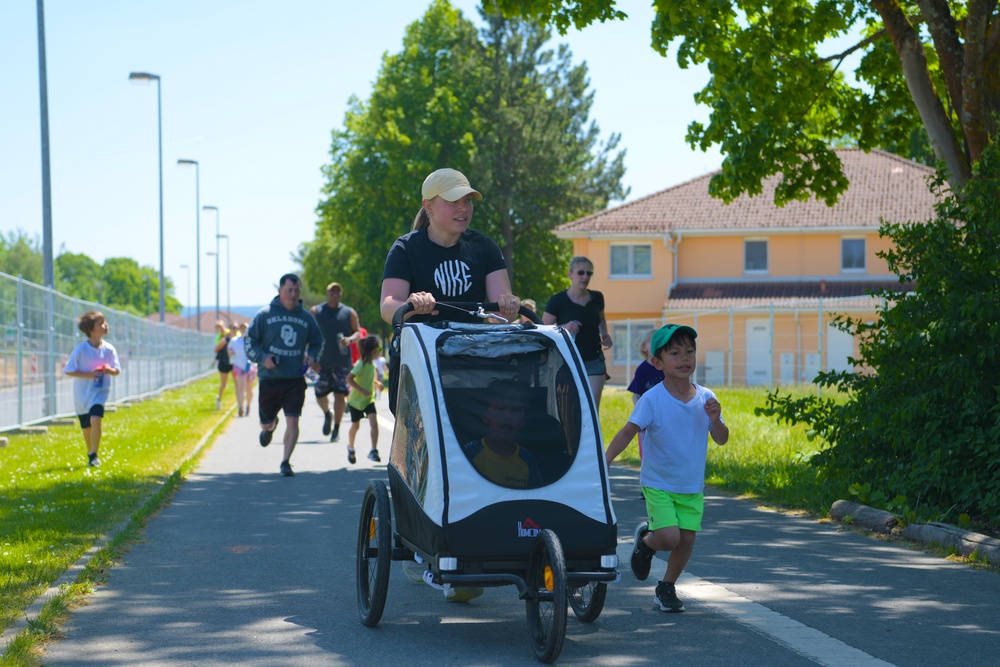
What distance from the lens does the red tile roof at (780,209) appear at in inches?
1976

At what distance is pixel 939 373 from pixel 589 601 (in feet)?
15.6

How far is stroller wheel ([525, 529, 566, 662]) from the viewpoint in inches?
201

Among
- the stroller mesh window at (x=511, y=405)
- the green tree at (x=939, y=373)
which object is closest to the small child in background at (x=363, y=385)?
the green tree at (x=939, y=373)

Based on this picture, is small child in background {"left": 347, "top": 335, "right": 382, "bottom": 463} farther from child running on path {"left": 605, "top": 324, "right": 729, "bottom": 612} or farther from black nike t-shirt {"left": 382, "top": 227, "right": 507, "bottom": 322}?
child running on path {"left": 605, "top": 324, "right": 729, "bottom": 612}

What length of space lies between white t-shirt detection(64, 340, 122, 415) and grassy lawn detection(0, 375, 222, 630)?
0.70m

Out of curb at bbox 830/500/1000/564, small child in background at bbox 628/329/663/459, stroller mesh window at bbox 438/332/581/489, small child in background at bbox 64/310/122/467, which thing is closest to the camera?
stroller mesh window at bbox 438/332/581/489

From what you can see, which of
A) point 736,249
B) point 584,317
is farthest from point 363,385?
point 736,249

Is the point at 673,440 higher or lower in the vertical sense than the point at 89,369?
lower

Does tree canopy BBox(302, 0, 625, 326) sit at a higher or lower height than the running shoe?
higher

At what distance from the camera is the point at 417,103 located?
179ft

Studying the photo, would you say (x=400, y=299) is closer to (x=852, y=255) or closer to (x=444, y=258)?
(x=444, y=258)

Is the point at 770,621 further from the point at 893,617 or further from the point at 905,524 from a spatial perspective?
the point at 905,524

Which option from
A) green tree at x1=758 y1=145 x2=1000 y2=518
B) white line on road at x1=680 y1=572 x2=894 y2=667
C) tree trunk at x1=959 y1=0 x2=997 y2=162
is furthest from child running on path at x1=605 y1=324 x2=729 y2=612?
tree trunk at x1=959 y1=0 x2=997 y2=162

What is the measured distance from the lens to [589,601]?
6.14 metres
